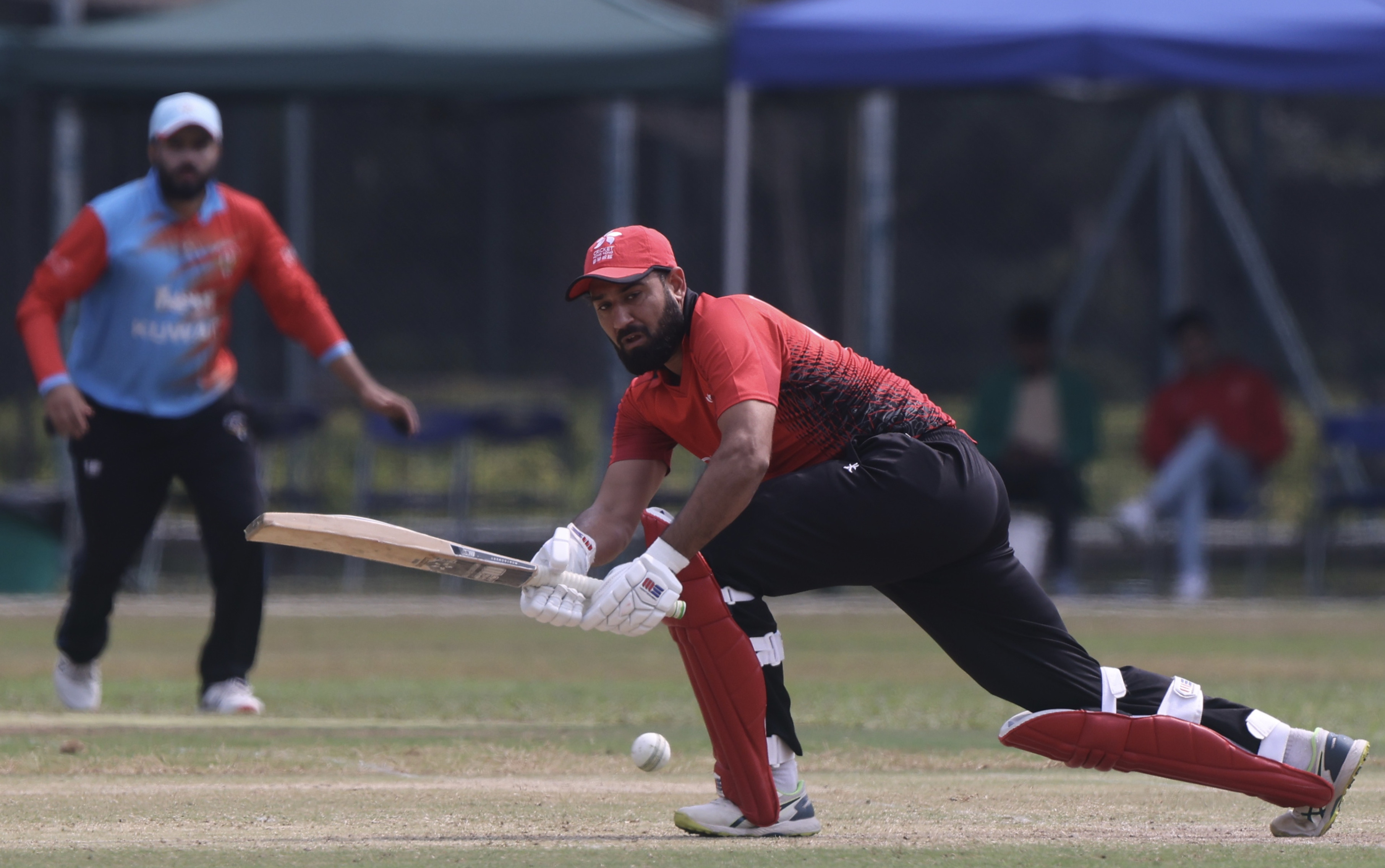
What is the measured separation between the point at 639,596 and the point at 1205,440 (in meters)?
8.69

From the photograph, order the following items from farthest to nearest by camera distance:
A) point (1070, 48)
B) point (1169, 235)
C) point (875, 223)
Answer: point (1169, 235), point (875, 223), point (1070, 48)

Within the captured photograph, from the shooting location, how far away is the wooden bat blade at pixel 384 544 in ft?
15.1

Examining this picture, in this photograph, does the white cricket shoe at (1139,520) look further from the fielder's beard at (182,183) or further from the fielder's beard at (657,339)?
the fielder's beard at (657,339)

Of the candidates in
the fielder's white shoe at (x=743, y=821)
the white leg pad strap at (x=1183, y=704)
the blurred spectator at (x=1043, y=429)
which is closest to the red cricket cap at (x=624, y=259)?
the fielder's white shoe at (x=743, y=821)

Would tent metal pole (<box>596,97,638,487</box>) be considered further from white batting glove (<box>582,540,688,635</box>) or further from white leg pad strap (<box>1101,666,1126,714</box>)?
white batting glove (<box>582,540,688,635</box>)

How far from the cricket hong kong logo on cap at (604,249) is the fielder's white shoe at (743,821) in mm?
1307

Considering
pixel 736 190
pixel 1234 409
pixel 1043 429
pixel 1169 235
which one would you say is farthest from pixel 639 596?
pixel 1169 235

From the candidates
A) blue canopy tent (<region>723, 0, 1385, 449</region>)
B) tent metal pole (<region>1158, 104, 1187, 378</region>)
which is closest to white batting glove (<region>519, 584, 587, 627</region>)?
blue canopy tent (<region>723, 0, 1385, 449</region>)

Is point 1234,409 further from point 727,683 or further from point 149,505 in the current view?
point 727,683

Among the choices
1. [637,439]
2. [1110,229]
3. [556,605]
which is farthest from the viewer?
[1110,229]

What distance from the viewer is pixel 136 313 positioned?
7.57 m

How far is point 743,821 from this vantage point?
4.88m

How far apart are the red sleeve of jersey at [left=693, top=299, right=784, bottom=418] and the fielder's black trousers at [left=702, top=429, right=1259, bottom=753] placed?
0.28 metres

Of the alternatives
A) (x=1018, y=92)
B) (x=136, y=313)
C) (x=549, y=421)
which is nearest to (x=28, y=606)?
(x=549, y=421)
